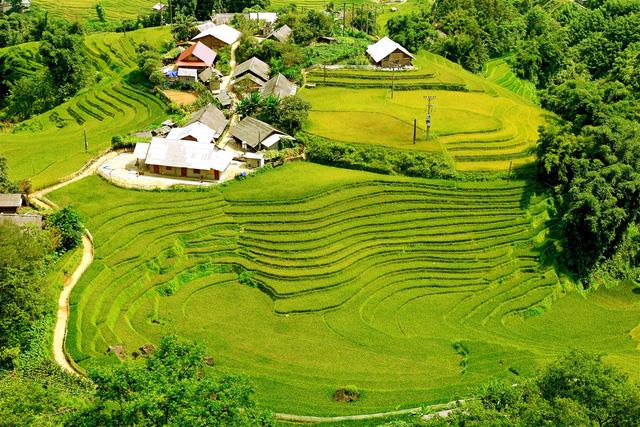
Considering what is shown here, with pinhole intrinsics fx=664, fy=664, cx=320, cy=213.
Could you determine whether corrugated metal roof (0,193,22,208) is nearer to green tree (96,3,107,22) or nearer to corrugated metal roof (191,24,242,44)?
corrugated metal roof (191,24,242,44)

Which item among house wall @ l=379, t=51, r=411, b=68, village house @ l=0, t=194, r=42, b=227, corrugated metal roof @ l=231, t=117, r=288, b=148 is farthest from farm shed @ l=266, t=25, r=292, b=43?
village house @ l=0, t=194, r=42, b=227

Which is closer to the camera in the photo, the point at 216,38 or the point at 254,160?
the point at 254,160

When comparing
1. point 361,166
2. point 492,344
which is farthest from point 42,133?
point 492,344

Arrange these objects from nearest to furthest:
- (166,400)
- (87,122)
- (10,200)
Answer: (166,400), (10,200), (87,122)

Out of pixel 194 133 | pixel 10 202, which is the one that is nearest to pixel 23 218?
pixel 10 202

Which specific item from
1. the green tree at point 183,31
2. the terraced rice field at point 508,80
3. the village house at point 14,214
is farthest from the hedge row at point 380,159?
the green tree at point 183,31

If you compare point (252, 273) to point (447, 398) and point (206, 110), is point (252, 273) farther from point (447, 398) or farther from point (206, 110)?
point (206, 110)

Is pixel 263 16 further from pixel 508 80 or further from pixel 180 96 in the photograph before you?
pixel 508 80
